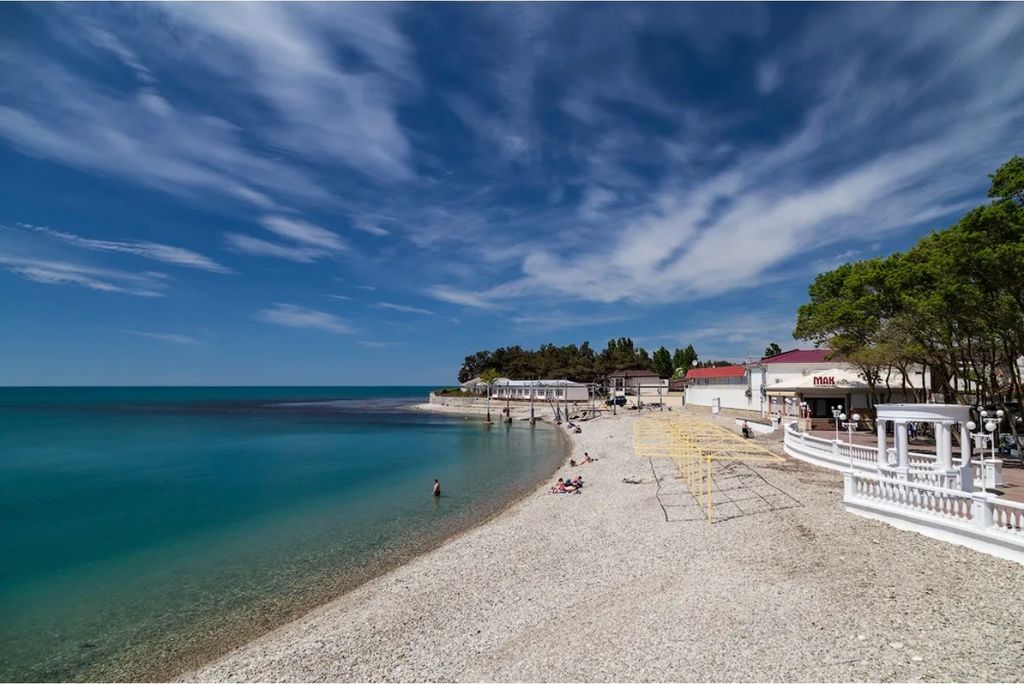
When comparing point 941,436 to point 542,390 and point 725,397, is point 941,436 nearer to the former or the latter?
point 725,397

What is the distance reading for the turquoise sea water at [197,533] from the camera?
12.3 m

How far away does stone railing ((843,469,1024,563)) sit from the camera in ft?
34.6

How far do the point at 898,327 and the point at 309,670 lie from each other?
2725 centimetres

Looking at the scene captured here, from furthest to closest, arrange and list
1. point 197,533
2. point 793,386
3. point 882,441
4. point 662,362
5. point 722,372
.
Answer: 1. point 662,362
2. point 722,372
3. point 793,386
4. point 197,533
5. point 882,441

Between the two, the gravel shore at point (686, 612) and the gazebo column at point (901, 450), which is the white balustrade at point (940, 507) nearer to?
the gazebo column at point (901, 450)

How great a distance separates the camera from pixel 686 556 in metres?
13.3

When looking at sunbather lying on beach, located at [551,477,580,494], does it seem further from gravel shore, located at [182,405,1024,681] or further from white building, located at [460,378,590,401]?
white building, located at [460,378,590,401]

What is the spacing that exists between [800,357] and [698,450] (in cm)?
3111

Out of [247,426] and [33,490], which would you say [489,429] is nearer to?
[247,426]

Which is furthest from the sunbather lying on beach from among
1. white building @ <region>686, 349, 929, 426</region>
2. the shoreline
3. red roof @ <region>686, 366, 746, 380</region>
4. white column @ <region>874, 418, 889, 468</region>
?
red roof @ <region>686, 366, 746, 380</region>

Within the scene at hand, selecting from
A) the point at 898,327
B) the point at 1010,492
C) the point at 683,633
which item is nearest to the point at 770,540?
the point at 683,633

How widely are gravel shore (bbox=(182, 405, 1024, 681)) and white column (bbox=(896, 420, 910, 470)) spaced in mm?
Answer: 2082

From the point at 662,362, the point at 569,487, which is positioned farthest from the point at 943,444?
the point at 662,362

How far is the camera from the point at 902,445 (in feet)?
49.1
